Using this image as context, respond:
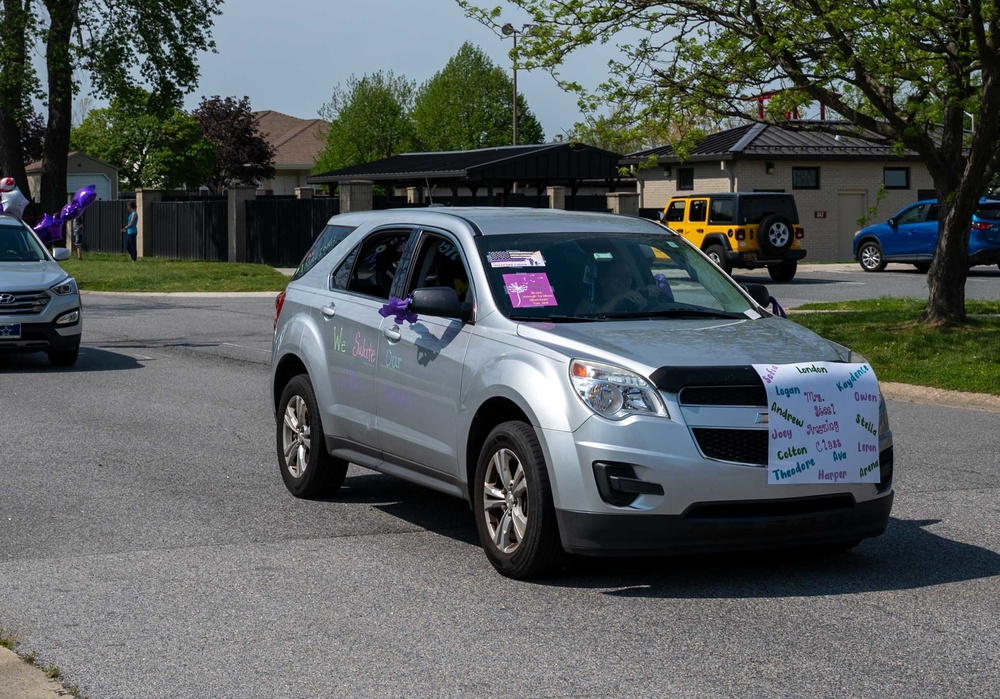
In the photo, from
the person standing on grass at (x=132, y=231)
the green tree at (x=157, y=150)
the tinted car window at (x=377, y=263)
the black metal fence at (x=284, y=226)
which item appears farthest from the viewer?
the green tree at (x=157, y=150)

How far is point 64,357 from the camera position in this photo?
16422 mm

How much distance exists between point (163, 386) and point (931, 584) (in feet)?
32.0

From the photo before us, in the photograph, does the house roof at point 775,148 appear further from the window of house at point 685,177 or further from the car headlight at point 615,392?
the car headlight at point 615,392

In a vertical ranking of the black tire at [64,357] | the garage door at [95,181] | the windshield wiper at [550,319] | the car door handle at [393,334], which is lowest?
the black tire at [64,357]

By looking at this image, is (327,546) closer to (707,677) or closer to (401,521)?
(401,521)

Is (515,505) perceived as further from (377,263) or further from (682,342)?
(377,263)

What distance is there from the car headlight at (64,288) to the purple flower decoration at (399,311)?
29.9 feet

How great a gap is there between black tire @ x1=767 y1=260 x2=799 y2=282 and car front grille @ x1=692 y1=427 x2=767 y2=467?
2754cm

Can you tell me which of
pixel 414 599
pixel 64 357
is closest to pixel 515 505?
pixel 414 599

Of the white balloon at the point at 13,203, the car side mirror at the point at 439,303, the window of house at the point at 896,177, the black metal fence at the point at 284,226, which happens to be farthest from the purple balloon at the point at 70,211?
the window of house at the point at 896,177

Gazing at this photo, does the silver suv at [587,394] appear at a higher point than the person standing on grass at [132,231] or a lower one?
lower

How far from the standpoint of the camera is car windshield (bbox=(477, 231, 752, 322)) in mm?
7336

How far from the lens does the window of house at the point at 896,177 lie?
158ft

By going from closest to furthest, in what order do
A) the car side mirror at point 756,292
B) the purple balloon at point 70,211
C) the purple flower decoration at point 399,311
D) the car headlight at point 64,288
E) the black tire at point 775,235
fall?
the purple flower decoration at point 399,311
the car side mirror at point 756,292
the car headlight at point 64,288
the purple balloon at point 70,211
the black tire at point 775,235
